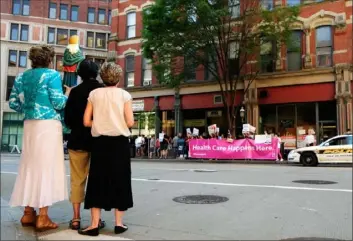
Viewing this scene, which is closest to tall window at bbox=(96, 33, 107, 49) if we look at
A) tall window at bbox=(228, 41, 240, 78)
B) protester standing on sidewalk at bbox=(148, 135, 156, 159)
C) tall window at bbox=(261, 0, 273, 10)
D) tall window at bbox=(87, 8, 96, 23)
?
tall window at bbox=(87, 8, 96, 23)

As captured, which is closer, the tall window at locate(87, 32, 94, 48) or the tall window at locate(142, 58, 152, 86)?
the tall window at locate(87, 32, 94, 48)

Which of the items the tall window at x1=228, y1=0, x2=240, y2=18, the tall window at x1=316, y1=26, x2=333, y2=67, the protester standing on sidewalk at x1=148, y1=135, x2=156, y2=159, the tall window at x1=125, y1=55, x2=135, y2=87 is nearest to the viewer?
the tall window at x1=228, y1=0, x2=240, y2=18

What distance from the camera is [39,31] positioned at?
271 centimetres

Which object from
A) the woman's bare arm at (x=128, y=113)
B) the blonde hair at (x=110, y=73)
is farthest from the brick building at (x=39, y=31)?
the woman's bare arm at (x=128, y=113)

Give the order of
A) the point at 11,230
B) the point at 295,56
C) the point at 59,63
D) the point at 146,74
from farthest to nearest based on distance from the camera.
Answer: the point at 146,74, the point at 295,56, the point at 59,63, the point at 11,230

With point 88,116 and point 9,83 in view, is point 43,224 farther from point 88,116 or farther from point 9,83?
point 9,83

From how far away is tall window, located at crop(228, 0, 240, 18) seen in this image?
2130cm

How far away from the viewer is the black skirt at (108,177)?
3.85 meters

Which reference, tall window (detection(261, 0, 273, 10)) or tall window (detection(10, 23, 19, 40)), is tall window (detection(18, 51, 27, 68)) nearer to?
tall window (detection(10, 23, 19, 40))

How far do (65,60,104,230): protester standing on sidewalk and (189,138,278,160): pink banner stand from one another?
51.5ft

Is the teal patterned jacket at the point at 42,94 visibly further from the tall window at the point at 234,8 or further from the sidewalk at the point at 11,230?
the tall window at the point at 234,8

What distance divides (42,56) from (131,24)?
93.3ft

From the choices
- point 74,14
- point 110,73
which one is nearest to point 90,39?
point 74,14

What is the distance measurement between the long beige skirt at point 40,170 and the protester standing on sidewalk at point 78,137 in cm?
16
